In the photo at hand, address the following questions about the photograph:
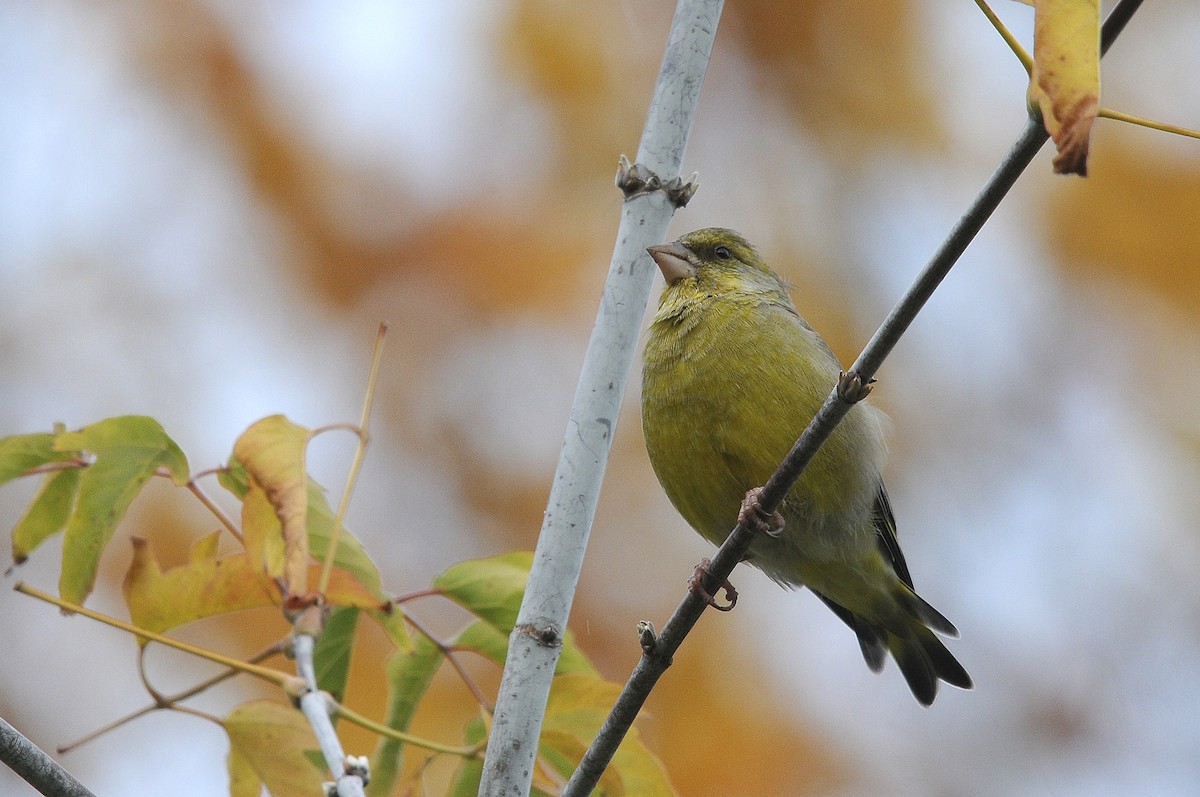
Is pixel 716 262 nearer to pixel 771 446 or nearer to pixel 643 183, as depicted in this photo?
pixel 771 446

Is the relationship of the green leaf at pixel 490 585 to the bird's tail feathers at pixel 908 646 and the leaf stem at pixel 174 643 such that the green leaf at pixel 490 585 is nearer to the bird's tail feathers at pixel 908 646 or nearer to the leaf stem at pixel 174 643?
the leaf stem at pixel 174 643

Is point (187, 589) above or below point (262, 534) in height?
below

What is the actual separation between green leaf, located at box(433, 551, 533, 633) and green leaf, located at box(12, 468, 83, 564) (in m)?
0.88

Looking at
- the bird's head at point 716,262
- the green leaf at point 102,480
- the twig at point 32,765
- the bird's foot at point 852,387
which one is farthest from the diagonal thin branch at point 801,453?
the bird's head at point 716,262

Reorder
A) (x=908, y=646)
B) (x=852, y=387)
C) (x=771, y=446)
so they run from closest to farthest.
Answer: (x=852, y=387) → (x=771, y=446) → (x=908, y=646)

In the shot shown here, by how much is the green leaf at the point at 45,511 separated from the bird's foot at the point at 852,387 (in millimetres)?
1726

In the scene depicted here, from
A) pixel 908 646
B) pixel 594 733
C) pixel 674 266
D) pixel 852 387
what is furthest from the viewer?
pixel 908 646

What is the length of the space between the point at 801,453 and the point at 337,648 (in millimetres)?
1324

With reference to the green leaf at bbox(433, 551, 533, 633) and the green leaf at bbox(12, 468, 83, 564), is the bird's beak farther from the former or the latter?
the green leaf at bbox(12, 468, 83, 564)

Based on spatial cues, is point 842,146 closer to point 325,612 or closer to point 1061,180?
point 1061,180

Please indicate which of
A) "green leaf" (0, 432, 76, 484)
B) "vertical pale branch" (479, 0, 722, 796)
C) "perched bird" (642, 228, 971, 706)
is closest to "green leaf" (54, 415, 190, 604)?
"green leaf" (0, 432, 76, 484)

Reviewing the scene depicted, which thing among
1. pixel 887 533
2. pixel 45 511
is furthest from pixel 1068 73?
pixel 887 533

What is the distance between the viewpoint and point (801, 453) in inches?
89.6

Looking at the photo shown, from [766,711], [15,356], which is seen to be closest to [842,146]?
[766,711]
